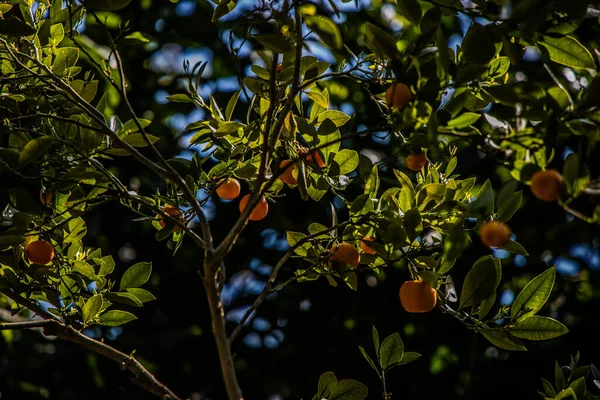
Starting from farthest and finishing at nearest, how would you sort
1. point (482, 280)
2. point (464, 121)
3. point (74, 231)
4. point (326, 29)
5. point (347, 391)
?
1. point (74, 231)
2. point (347, 391)
3. point (482, 280)
4. point (464, 121)
5. point (326, 29)

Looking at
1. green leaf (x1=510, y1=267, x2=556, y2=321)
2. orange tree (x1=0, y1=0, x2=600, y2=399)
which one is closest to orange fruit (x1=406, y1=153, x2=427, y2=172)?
orange tree (x1=0, y1=0, x2=600, y2=399)

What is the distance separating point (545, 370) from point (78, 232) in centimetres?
183

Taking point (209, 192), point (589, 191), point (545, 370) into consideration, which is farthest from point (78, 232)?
point (545, 370)

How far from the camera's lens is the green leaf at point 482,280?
38.6 inches

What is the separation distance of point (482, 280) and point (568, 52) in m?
0.32

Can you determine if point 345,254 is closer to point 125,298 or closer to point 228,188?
point 228,188

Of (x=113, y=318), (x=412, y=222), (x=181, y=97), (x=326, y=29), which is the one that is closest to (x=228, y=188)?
(x=181, y=97)

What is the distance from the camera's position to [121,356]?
107 cm

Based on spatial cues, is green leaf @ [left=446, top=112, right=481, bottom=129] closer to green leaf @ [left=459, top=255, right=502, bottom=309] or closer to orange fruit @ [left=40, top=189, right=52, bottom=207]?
green leaf @ [left=459, top=255, right=502, bottom=309]

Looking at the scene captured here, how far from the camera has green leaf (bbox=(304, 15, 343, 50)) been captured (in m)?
0.76

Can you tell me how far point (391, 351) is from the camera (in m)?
1.17

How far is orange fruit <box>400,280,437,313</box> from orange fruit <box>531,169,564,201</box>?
266mm

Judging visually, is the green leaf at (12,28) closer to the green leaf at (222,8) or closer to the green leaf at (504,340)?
the green leaf at (222,8)

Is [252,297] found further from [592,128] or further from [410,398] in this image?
[592,128]
